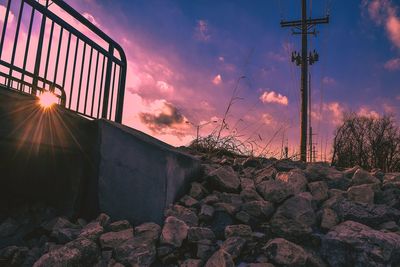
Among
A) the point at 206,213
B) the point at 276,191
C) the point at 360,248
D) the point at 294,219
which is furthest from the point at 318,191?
the point at 206,213

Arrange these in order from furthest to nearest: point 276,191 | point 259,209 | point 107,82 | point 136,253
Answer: point 107,82 → point 276,191 → point 259,209 → point 136,253

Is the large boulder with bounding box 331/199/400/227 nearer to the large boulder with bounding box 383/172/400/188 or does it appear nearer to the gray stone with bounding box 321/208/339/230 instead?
the gray stone with bounding box 321/208/339/230

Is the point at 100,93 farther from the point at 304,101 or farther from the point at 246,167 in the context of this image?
the point at 304,101

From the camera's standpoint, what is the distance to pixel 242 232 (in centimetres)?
226

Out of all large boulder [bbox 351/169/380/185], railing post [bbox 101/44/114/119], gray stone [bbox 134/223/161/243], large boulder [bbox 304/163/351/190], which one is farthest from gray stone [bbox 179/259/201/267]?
railing post [bbox 101/44/114/119]

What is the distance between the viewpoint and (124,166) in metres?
2.84

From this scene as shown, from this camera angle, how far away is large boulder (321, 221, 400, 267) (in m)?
1.88

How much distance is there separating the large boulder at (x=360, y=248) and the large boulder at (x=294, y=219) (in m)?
0.18

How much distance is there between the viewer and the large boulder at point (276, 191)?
2.74 m

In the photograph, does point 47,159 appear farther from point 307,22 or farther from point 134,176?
point 307,22

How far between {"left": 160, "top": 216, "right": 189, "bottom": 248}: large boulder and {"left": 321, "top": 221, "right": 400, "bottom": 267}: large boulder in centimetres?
98

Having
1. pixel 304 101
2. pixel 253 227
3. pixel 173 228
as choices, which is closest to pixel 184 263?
pixel 173 228

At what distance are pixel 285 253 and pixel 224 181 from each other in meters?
1.24

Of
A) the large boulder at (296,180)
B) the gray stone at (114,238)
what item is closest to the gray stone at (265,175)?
the large boulder at (296,180)
